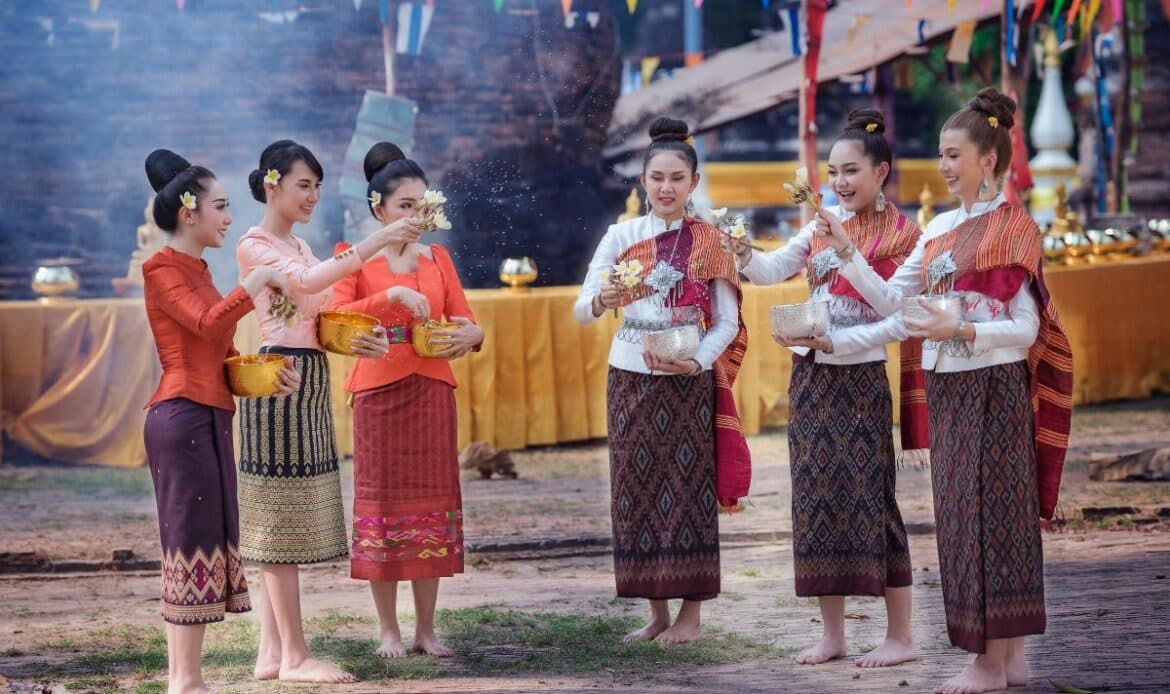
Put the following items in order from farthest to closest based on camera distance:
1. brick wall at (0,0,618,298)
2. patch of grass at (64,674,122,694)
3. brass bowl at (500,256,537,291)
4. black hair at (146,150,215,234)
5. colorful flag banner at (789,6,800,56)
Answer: colorful flag banner at (789,6,800,56), brick wall at (0,0,618,298), brass bowl at (500,256,537,291), patch of grass at (64,674,122,694), black hair at (146,150,215,234)

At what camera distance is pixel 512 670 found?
14.5 ft

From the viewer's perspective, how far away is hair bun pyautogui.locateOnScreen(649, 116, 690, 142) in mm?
4645

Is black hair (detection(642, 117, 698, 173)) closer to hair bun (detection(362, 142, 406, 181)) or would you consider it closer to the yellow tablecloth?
hair bun (detection(362, 142, 406, 181))

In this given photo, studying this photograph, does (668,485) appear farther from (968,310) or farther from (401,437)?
(968,310)

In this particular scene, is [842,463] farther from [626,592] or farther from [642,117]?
[642,117]

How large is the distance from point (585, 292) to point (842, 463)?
915mm

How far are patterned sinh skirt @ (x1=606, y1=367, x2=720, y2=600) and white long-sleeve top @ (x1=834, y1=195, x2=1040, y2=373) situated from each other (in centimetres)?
66

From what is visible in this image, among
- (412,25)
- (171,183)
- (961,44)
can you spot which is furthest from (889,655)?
(961,44)

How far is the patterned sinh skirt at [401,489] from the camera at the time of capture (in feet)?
14.8

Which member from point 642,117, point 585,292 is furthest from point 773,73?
point 585,292

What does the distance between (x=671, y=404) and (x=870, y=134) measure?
0.99m

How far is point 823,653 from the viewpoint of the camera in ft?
14.6

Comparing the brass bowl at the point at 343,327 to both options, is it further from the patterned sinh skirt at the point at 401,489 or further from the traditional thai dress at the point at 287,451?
the patterned sinh skirt at the point at 401,489

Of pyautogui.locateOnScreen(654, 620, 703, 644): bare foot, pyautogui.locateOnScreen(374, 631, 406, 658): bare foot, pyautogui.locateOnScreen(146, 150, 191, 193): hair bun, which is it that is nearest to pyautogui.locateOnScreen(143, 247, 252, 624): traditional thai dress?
pyautogui.locateOnScreen(146, 150, 191, 193): hair bun
